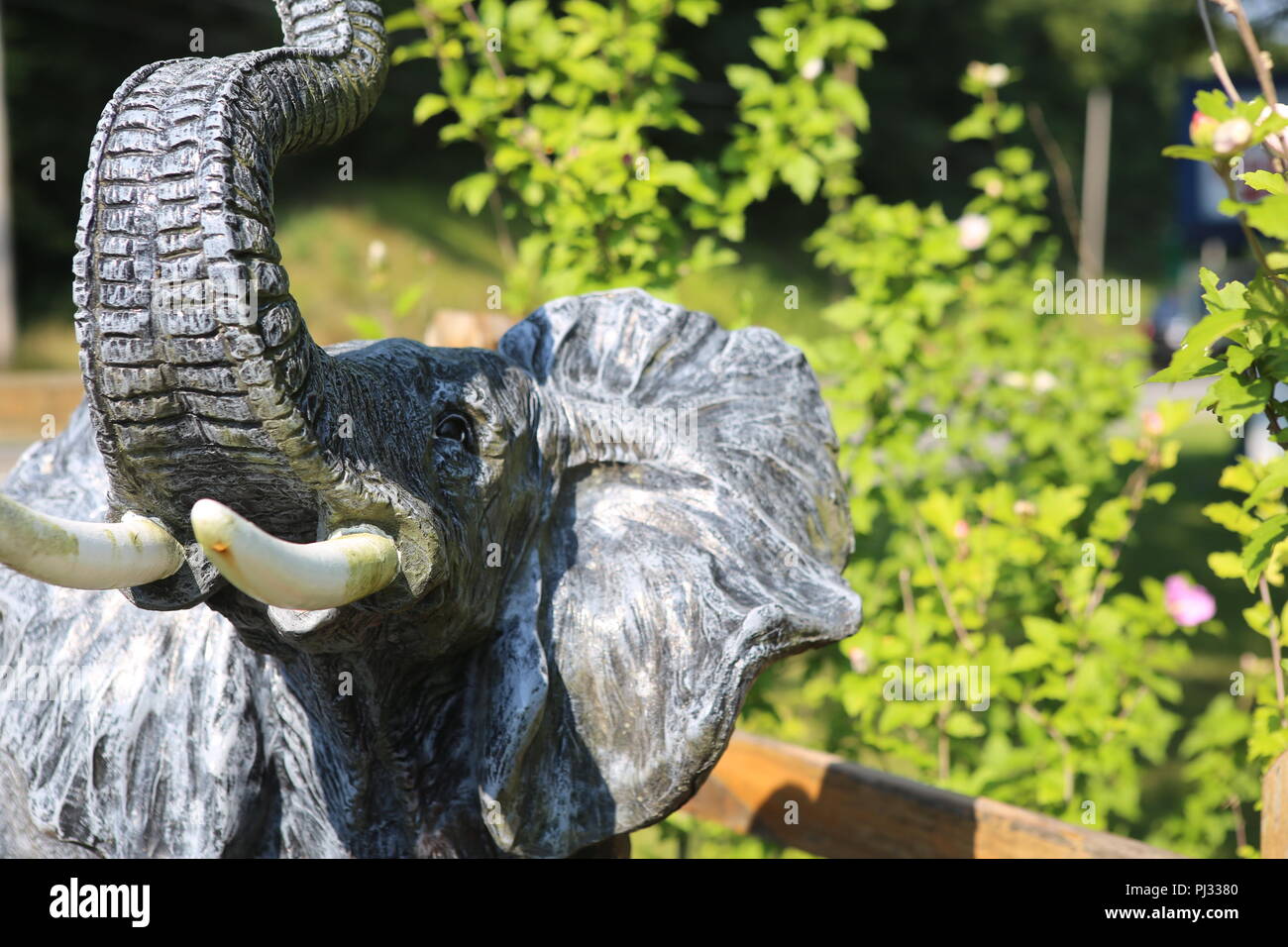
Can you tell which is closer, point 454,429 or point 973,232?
point 454,429

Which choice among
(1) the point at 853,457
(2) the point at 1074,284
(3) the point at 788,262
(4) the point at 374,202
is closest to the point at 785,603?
(1) the point at 853,457

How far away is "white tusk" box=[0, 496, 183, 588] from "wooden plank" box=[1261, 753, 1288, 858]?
1296 millimetres

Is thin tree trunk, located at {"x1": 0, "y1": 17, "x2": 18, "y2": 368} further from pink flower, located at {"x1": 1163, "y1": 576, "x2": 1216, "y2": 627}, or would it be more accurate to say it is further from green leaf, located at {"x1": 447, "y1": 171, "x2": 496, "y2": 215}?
pink flower, located at {"x1": 1163, "y1": 576, "x2": 1216, "y2": 627}

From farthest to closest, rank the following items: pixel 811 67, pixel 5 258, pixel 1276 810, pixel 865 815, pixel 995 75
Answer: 1. pixel 5 258
2. pixel 995 75
3. pixel 811 67
4. pixel 865 815
5. pixel 1276 810

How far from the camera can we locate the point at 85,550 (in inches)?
42.0

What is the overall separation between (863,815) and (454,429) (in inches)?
47.9

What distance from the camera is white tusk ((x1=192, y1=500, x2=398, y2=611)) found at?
0.96 metres

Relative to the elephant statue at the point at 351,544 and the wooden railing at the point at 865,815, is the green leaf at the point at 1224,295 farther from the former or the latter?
the wooden railing at the point at 865,815

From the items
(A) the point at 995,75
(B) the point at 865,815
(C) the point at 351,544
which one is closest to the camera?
(C) the point at 351,544

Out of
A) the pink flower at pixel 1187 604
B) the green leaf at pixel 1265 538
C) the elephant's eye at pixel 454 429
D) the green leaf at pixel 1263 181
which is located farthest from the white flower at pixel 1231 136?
the pink flower at pixel 1187 604

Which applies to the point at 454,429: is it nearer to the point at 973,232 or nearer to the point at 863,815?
the point at 863,815

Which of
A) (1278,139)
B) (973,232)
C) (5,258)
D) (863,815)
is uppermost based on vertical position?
(5,258)

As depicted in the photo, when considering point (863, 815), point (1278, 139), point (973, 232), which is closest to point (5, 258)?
point (973, 232)
